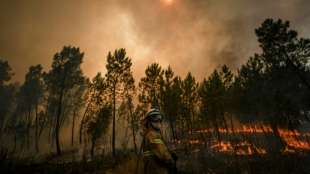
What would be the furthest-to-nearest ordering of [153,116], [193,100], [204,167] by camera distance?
[193,100], [204,167], [153,116]

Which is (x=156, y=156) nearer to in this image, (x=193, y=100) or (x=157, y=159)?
(x=157, y=159)

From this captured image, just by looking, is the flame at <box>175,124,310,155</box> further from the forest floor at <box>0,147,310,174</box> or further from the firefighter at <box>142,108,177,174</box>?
the firefighter at <box>142,108,177,174</box>

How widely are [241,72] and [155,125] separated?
117ft

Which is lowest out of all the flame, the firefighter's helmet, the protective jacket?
the flame

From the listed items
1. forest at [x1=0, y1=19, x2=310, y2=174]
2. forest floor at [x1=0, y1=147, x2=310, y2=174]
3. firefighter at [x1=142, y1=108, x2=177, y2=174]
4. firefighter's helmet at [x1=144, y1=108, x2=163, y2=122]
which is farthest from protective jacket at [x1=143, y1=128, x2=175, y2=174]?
forest at [x1=0, y1=19, x2=310, y2=174]

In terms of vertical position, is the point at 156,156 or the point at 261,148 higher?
the point at 156,156

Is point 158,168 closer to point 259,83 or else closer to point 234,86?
point 259,83

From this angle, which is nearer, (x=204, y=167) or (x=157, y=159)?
(x=157, y=159)

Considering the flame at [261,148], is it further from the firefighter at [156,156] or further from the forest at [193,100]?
the firefighter at [156,156]

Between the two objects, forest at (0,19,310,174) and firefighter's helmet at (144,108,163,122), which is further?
forest at (0,19,310,174)

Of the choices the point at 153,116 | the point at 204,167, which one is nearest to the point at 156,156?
the point at 153,116

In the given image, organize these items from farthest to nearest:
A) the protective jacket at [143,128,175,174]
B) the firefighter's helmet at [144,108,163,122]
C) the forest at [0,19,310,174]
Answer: the forest at [0,19,310,174], the firefighter's helmet at [144,108,163,122], the protective jacket at [143,128,175,174]

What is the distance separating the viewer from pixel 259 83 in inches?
1192

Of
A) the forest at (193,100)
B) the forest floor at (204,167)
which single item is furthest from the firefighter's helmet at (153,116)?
the forest at (193,100)
